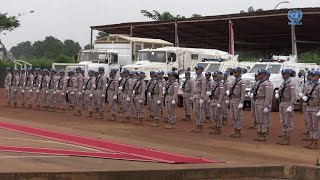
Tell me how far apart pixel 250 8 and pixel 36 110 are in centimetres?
6262

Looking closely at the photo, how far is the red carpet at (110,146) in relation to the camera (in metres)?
10.2

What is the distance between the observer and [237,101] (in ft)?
50.6

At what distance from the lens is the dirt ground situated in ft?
29.7

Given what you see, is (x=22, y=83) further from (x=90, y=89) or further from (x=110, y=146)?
(x=110, y=146)

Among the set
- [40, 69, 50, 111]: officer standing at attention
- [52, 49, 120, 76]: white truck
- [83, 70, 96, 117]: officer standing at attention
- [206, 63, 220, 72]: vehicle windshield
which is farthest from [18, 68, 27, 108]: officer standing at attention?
[206, 63, 220, 72]: vehicle windshield

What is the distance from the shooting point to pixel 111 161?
9.53 m

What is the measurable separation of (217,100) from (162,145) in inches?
149

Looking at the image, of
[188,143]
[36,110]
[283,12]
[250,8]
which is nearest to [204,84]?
[188,143]

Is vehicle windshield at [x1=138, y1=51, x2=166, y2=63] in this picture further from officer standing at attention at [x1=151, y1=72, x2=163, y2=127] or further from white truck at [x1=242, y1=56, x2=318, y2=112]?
officer standing at attention at [x1=151, y1=72, x2=163, y2=127]

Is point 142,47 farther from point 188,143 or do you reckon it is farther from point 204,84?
point 188,143

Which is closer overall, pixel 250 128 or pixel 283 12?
pixel 250 128

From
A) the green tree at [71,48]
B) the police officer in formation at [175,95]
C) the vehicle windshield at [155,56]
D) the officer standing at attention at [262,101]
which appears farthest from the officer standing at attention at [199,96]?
the green tree at [71,48]

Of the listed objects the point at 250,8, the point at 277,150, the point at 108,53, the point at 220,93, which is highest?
the point at 250,8

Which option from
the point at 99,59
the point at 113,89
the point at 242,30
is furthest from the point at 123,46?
the point at 242,30
